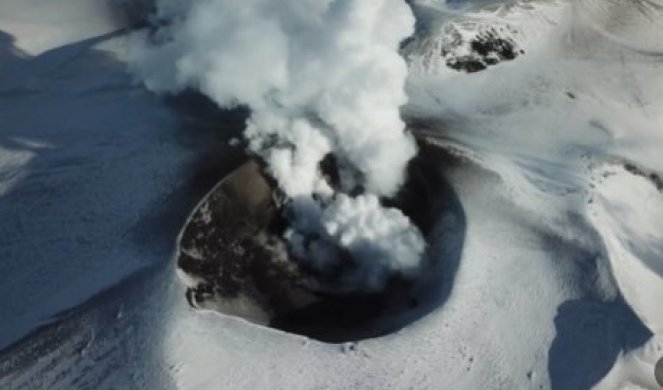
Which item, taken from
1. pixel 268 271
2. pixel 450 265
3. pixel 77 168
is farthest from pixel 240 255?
pixel 77 168

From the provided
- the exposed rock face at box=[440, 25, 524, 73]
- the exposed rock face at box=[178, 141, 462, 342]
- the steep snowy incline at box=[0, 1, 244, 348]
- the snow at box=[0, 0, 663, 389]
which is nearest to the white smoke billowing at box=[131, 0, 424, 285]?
the exposed rock face at box=[178, 141, 462, 342]

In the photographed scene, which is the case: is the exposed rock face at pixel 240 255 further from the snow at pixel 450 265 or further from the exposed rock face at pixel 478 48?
the exposed rock face at pixel 478 48

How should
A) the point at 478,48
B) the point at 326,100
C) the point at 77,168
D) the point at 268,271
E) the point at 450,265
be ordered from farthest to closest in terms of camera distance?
the point at 478,48
the point at 77,168
the point at 326,100
the point at 268,271
the point at 450,265

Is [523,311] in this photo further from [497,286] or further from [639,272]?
[639,272]

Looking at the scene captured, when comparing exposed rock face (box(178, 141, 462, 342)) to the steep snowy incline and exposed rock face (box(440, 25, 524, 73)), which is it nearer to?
the steep snowy incline

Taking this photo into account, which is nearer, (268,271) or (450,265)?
(450,265)

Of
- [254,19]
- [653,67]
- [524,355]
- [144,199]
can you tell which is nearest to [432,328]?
[524,355]

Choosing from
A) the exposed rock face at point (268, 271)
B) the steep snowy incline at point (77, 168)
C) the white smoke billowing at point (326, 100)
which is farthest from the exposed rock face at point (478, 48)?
the steep snowy incline at point (77, 168)

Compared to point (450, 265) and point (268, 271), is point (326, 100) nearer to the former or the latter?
point (268, 271)
